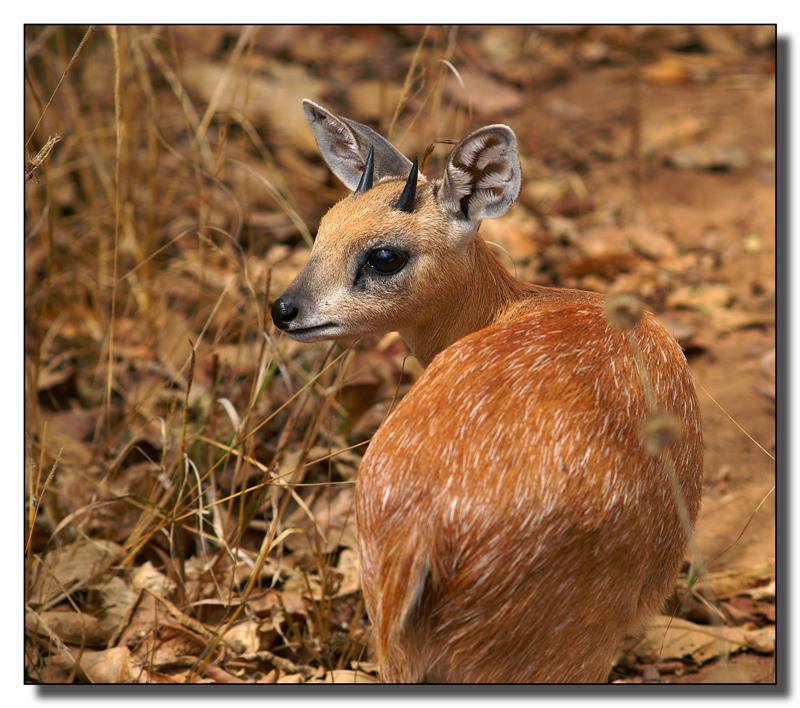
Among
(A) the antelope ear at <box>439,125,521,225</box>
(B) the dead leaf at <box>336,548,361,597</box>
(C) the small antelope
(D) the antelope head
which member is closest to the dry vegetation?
(B) the dead leaf at <box>336,548,361,597</box>

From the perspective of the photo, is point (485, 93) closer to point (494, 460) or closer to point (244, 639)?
point (244, 639)

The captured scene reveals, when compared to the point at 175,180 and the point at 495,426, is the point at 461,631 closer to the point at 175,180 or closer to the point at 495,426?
the point at 495,426

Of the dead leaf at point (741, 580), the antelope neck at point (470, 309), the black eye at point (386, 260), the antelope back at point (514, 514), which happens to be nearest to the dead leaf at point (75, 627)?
the antelope back at point (514, 514)

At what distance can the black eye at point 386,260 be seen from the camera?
3031mm

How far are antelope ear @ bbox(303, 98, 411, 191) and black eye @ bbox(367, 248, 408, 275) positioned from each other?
0.36 metres

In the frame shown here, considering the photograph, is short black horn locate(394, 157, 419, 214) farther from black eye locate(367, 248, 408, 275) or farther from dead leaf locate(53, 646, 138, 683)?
dead leaf locate(53, 646, 138, 683)

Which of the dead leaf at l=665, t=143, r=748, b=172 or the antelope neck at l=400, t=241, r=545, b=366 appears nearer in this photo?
the antelope neck at l=400, t=241, r=545, b=366

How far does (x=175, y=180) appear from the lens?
17.8 feet

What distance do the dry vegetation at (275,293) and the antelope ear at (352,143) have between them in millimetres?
454

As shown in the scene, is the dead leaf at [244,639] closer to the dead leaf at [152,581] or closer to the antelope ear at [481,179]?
the dead leaf at [152,581]

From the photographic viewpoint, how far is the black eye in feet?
9.95

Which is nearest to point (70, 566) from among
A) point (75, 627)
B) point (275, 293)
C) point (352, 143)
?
point (75, 627)

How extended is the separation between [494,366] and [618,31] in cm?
515

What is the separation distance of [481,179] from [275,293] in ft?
7.24
